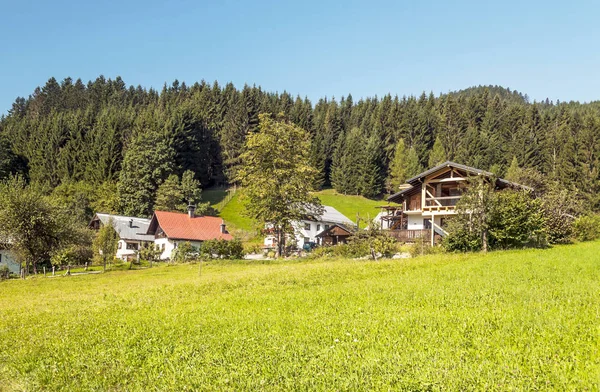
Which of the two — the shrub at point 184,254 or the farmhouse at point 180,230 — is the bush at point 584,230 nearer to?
the shrub at point 184,254

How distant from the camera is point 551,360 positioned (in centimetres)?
661

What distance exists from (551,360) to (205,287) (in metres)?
14.3

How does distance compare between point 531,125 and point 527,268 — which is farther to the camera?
point 531,125

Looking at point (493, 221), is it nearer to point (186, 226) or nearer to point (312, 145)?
point (186, 226)

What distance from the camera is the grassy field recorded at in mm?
6449

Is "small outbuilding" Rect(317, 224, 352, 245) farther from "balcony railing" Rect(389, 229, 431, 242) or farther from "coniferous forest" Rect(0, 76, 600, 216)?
"coniferous forest" Rect(0, 76, 600, 216)

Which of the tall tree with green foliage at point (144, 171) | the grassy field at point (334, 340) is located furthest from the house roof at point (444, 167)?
the tall tree with green foliage at point (144, 171)

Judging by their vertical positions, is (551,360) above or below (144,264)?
above

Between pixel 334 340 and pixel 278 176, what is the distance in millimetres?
36481

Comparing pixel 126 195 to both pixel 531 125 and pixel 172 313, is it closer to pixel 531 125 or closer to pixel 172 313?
pixel 172 313

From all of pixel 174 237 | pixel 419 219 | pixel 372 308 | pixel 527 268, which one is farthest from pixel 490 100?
pixel 372 308

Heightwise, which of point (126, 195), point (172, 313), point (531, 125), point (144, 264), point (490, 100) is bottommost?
point (144, 264)

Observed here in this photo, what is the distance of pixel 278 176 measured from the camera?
44469 mm

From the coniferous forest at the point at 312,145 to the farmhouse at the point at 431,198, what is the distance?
38343 mm
